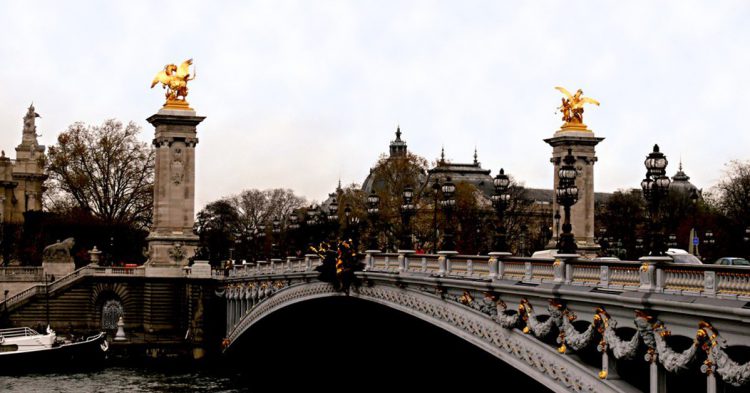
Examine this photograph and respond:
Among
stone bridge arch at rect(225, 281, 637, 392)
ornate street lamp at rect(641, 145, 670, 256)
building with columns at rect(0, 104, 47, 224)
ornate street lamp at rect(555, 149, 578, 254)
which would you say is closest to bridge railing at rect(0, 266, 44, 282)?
stone bridge arch at rect(225, 281, 637, 392)

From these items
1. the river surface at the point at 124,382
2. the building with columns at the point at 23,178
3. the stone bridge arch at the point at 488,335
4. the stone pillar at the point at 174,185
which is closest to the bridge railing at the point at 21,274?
the stone pillar at the point at 174,185

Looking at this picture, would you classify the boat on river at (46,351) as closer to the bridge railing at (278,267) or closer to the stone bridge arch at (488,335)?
the bridge railing at (278,267)

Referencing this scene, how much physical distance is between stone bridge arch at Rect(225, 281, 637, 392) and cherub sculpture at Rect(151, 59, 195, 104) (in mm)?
26729

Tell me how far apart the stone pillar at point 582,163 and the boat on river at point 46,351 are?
2436 cm

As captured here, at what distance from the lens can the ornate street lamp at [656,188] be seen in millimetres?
18875

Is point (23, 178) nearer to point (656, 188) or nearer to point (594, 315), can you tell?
point (594, 315)

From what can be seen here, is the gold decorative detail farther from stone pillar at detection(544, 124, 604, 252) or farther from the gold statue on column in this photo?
the gold statue on column

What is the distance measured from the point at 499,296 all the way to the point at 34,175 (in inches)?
3539

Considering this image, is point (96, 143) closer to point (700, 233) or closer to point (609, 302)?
point (700, 233)

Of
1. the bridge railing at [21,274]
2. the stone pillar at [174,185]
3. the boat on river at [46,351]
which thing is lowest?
the boat on river at [46,351]

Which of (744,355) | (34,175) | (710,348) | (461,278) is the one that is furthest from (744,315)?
(34,175)

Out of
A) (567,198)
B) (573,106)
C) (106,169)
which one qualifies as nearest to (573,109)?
(573,106)

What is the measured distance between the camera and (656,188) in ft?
62.7

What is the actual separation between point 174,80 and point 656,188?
55.2 metres
